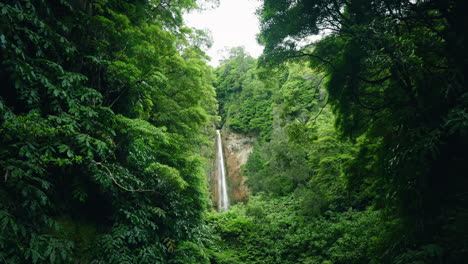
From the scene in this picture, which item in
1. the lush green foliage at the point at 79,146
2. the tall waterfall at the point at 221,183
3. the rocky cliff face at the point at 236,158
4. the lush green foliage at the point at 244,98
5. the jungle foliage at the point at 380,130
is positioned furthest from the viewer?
the lush green foliage at the point at 244,98

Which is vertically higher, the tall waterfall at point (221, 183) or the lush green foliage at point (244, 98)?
the lush green foliage at point (244, 98)

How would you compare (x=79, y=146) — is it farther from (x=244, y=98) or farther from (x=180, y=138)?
(x=244, y=98)

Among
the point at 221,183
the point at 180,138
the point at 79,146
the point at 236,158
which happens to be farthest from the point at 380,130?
the point at 236,158

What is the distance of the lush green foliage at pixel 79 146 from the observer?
2.97m

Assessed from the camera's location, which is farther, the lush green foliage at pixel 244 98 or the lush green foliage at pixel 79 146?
the lush green foliage at pixel 244 98

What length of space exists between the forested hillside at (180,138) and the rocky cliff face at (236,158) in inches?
520

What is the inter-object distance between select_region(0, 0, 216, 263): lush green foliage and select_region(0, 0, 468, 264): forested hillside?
25 mm

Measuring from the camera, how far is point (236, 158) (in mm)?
25297

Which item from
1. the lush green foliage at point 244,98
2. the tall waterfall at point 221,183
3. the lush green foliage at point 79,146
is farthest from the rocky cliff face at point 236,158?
the lush green foliage at point 79,146

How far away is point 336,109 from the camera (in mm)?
5684

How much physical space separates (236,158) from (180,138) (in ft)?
59.8

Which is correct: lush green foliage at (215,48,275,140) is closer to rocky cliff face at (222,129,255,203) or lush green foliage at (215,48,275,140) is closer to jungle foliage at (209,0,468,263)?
rocky cliff face at (222,129,255,203)

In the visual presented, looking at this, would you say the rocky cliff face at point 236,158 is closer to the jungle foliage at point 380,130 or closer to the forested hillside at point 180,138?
the jungle foliage at point 380,130

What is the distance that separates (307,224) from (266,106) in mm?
19562
